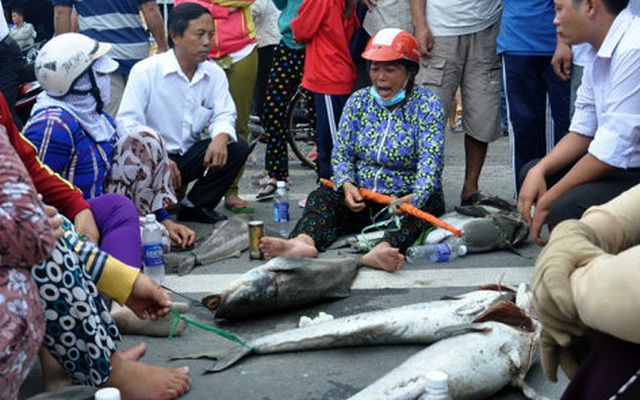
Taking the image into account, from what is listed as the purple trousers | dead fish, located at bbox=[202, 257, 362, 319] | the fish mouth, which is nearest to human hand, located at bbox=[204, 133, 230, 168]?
the purple trousers


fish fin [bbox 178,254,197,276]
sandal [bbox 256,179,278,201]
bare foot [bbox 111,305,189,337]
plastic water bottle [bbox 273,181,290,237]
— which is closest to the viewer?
bare foot [bbox 111,305,189,337]

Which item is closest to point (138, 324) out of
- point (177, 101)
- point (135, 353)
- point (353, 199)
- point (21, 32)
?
point (135, 353)

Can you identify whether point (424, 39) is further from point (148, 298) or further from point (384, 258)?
point (148, 298)

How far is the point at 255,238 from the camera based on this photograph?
524 centimetres

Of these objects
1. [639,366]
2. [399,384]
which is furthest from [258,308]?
[639,366]

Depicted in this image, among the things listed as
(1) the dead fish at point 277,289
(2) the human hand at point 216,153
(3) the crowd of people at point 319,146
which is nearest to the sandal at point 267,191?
(3) the crowd of people at point 319,146

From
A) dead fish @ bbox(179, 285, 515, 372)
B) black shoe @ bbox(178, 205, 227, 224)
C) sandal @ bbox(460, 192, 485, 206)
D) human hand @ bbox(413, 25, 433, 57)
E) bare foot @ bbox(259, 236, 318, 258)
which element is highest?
human hand @ bbox(413, 25, 433, 57)

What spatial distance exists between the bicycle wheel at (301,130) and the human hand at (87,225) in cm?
331

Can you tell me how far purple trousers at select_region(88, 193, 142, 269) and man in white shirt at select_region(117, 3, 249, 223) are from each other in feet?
5.03

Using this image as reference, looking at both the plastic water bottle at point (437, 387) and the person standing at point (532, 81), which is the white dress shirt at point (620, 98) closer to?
the person standing at point (532, 81)

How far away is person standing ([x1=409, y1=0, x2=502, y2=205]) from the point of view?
6.00 metres

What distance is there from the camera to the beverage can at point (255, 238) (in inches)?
206

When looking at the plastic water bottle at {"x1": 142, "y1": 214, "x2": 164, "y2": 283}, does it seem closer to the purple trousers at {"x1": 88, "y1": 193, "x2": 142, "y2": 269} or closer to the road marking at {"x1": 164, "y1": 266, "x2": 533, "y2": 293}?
the road marking at {"x1": 164, "y1": 266, "x2": 533, "y2": 293}

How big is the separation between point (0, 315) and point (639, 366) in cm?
160
